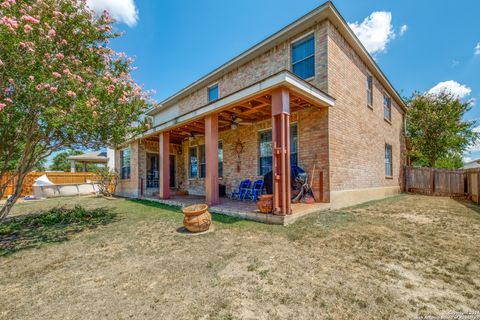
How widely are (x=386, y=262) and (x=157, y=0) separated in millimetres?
11057

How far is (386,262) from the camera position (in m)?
3.16

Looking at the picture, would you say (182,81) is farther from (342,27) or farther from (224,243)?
(224,243)

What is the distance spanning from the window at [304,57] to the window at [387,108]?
648 cm

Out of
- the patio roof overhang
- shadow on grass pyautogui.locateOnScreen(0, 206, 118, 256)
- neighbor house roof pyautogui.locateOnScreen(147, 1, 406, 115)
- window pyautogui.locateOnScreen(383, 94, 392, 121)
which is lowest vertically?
shadow on grass pyautogui.locateOnScreen(0, 206, 118, 256)

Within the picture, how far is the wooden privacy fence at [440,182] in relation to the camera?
11.0 metres

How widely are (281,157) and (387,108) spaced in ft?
33.5

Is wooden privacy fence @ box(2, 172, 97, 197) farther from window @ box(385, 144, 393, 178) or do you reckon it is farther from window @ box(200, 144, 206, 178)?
window @ box(385, 144, 393, 178)

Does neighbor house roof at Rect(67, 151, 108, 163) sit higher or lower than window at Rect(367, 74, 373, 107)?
lower

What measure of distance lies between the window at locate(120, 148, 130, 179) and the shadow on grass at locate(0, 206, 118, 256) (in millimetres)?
5520

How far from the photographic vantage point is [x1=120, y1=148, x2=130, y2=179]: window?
1303 cm

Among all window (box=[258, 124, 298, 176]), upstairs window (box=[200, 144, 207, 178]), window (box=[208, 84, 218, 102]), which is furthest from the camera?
upstairs window (box=[200, 144, 207, 178])

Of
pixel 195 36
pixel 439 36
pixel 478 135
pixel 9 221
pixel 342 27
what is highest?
pixel 439 36

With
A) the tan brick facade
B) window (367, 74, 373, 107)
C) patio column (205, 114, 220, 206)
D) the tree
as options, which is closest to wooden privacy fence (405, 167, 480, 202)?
the tan brick facade

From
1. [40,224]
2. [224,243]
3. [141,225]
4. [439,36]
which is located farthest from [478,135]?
[40,224]
